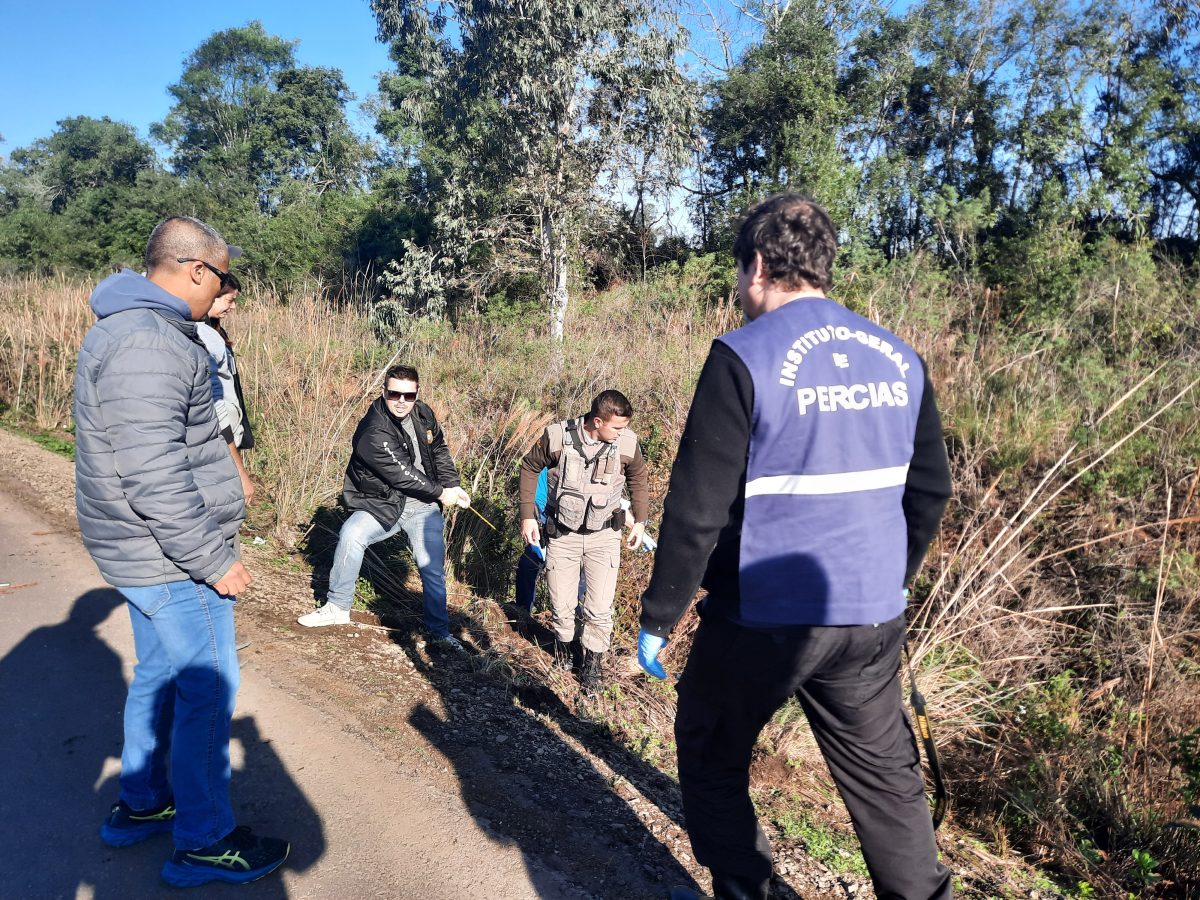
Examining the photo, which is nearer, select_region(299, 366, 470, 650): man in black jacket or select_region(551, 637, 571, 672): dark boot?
select_region(299, 366, 470, 650): man in black jacket

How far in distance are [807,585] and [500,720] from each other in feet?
7.82

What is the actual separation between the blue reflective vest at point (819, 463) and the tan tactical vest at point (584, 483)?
92.0 inches

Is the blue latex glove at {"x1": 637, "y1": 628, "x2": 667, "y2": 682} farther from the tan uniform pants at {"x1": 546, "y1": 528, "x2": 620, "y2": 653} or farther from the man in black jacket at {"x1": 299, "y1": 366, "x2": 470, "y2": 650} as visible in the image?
the man in black jacket at {"x1": 299, "y1": 366, "x2": 470, "y2": 650}

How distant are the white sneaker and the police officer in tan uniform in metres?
1.29

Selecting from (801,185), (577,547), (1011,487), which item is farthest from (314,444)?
(801,185)

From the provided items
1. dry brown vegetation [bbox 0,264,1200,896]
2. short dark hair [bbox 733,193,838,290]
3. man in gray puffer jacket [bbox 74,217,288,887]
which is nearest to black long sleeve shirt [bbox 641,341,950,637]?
short dark hair [bbox 733,193,838,290]

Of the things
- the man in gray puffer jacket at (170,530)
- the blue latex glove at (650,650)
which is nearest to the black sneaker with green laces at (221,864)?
the man in gray puffer jacket at (170,530)

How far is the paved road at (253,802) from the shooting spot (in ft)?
8.24

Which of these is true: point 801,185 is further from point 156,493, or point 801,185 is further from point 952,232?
point 156,493

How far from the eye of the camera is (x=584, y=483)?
4270mm

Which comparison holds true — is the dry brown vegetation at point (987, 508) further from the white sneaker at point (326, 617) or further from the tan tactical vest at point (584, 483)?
the tan tactical vest at point (584, 483)

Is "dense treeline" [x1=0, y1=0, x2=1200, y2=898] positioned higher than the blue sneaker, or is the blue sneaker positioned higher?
"dense treeline" [x1=0, y1=0, x2=1200, y2=898]

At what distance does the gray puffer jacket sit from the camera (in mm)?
2121

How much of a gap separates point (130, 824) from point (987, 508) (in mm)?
5746
